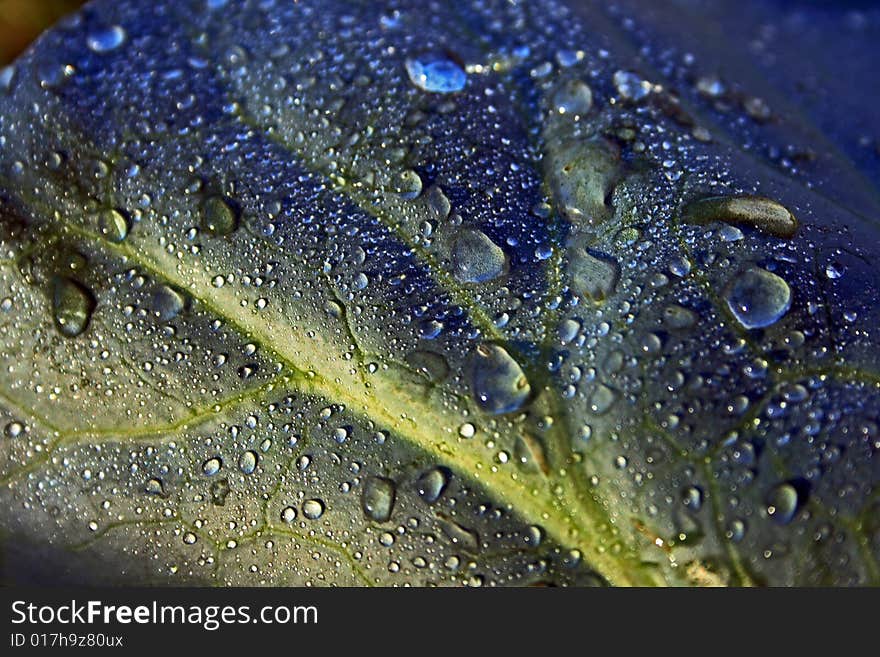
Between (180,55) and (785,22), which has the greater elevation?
(180,55)

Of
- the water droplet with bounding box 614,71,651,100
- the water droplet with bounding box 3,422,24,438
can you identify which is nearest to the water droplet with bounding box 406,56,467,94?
the water droplet with bounding box 614,71,651,100

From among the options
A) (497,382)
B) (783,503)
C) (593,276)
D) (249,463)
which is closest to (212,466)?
(249,463)

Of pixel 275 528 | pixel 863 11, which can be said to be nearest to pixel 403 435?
pixel 275 528

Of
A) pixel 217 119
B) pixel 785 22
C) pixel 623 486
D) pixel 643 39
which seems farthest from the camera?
pixel 785 22

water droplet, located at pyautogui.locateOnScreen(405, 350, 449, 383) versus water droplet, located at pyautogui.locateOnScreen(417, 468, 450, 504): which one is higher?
water droplet, located at pyautogui.locateOnScreen(405, 350, 449, 383)

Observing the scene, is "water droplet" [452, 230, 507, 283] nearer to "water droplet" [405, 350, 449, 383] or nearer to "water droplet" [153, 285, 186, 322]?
"water droplet" [405, 350, 449, 383]

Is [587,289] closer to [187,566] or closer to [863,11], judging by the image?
[187,566]

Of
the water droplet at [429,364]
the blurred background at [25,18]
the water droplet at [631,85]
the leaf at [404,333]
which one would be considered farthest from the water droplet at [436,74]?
the blurred background at [25,18]
